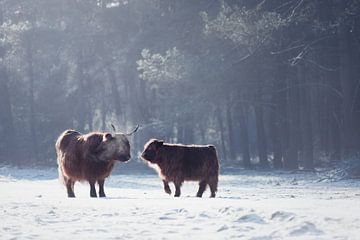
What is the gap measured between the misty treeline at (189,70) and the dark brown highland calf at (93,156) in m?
22.8

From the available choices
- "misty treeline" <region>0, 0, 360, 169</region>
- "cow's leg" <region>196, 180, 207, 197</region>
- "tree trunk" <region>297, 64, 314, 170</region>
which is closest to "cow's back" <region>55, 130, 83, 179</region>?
"cow's leg" <region>196, 180, 207, 197</region>

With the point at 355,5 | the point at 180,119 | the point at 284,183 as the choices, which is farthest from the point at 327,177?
the point at 180,119

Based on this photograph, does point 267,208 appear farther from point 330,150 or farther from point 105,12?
point 105,12

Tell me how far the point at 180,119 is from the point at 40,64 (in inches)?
613

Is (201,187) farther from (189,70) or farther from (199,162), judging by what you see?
(189,70)

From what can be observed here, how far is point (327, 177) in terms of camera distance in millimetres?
31531

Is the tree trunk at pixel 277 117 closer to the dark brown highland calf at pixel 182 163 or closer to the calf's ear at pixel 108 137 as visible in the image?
the dark brown highland calf at pixel 182 163

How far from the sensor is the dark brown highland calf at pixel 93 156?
16438 millimetres

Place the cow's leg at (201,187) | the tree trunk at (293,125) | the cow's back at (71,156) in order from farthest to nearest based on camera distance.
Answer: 1. the tree trunk at (293,125)
2. the cow's leg at (201,187)
3. the cow's back at (71,156)

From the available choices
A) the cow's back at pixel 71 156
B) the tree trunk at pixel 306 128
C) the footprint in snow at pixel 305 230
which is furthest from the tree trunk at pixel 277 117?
the footprint in snow at pixel 305 230

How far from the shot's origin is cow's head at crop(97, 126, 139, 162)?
1638 centimetres

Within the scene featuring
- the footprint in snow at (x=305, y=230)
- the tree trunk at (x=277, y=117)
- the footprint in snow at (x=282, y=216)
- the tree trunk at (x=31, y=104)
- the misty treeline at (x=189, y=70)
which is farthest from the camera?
the tree trunk at (x=31, y=104)

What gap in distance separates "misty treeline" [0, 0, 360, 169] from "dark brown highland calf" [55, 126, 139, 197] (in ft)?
74.9

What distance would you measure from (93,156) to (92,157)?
4 cm
